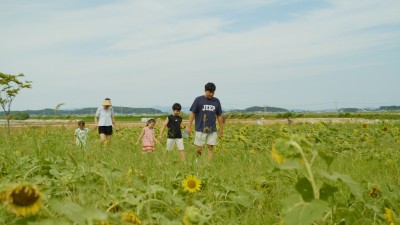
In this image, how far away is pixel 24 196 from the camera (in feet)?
4.03

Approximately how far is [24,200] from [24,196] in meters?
0.01

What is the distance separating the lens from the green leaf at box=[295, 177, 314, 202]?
155 cm

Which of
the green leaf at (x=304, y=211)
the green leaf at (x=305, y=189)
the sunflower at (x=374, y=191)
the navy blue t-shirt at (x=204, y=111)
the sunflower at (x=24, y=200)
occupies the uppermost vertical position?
the navy blue t-shirt at (x=204, y=111)

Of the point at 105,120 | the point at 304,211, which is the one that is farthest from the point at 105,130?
the point at 304,211

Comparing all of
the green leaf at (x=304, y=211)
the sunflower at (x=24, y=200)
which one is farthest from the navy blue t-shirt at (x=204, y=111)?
the sunflower at (x=24, y=200)

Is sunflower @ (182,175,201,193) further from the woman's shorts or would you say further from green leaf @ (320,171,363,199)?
the woman's shorts

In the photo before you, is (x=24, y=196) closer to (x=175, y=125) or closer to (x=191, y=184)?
(x=191, y=184)

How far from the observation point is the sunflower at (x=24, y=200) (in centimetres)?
121

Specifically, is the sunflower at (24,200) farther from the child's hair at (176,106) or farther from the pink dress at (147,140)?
the child's hair at (176,106)

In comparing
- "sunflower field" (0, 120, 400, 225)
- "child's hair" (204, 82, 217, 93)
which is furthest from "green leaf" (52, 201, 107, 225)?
"child's hair" (204, 82, 217, 93)

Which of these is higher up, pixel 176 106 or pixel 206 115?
pixel 176 106

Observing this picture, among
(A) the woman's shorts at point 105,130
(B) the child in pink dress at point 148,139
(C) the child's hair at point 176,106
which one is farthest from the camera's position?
(A) the woman's shorts at point 105,130

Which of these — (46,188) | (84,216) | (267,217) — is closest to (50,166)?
(46,188)

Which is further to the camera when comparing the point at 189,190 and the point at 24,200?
the point at 189,190
